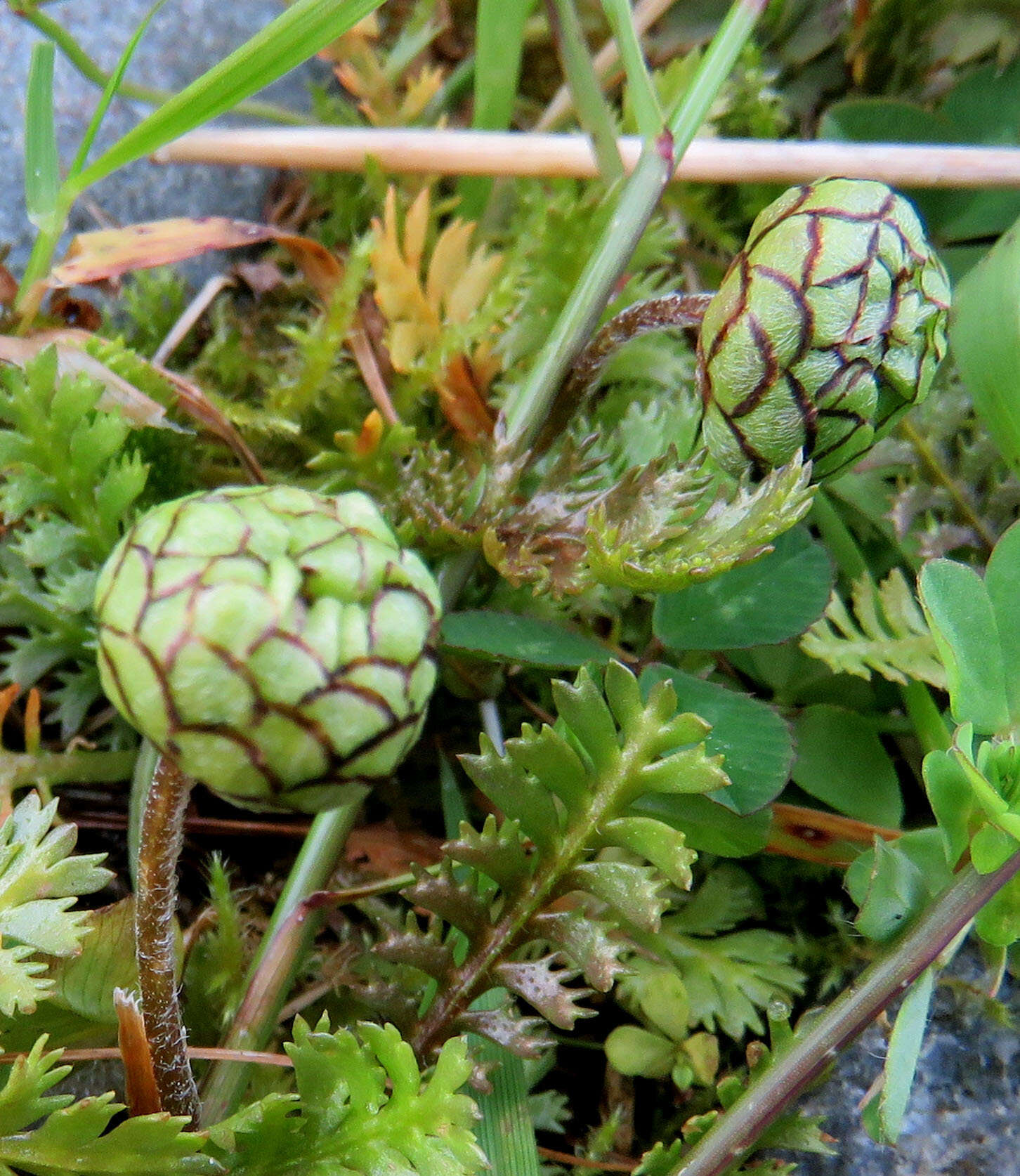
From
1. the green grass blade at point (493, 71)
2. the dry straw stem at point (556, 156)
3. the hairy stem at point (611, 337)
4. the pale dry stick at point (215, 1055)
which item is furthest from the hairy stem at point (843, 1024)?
the green grass blade at point (493, 71)

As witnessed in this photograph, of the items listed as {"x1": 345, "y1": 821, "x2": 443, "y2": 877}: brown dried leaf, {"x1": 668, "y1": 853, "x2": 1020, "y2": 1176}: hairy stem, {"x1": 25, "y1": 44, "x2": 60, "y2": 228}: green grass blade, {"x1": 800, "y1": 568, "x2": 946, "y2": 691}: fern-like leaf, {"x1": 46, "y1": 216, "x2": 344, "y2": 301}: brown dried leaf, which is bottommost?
{"x1": 345, "y1": 821, "x2": 443, "y2": 877}: brown dried leaf

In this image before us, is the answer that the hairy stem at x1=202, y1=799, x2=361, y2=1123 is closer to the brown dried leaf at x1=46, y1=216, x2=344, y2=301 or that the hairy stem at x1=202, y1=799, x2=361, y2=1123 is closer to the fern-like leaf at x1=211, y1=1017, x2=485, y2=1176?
the fern-like leaf at x1=211, y1=1017, x2=485, y2=1176

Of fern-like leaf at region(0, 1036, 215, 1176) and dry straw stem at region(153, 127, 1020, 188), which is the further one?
dry straw stem at region(153, 127, 1020, 188)

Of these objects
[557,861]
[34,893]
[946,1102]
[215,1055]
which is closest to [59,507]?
[34,893]

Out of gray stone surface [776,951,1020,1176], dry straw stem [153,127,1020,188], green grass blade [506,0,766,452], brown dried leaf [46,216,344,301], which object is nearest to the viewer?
gray stone surface [776,951,1020,1176]

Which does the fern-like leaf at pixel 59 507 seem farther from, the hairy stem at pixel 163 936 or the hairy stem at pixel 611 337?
the hairy stem at pixel 611 337

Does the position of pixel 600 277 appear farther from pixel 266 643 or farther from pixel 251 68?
pixel 266 643

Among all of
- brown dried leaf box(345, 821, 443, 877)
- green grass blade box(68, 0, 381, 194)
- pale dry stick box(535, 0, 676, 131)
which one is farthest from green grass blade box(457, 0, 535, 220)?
brown dried leaf box(345, 821, 443, 877)
